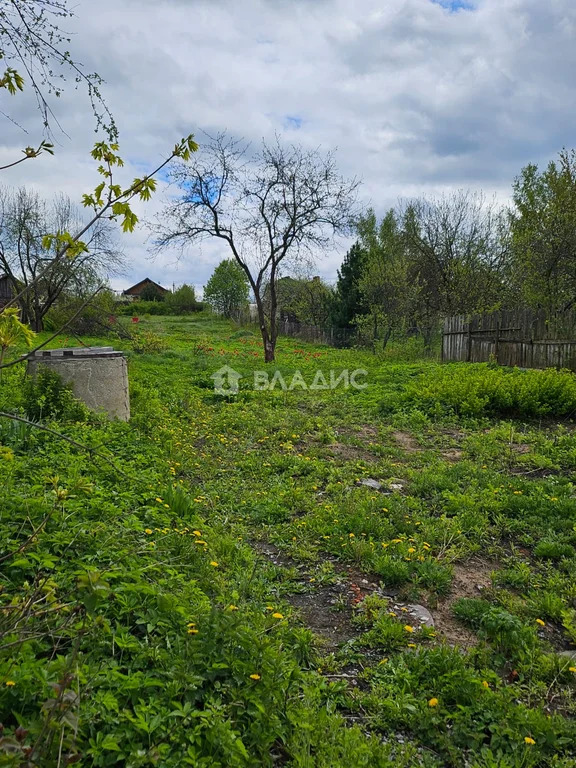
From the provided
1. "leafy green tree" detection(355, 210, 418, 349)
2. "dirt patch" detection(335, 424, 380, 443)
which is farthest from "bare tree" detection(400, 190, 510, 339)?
"dirt patch" detection(335, 424, 380, 443)

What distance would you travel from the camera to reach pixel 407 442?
23.3ft

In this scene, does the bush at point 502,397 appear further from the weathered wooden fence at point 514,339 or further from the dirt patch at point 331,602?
the dirt patch at point 331,602

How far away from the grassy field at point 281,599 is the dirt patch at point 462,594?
0.02 meters

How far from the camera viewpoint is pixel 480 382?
857 centimetres

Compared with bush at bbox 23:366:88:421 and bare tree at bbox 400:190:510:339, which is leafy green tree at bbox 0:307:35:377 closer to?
bush at bbox 23:366:88:421

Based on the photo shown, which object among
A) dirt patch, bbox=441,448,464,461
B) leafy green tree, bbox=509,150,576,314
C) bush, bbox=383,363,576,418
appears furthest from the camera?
leafy green tree, bbox=509,150,576,314

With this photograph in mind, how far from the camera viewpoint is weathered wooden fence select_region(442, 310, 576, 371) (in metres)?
10.6

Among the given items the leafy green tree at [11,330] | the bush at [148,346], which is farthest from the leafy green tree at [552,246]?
the leafy green tree at [11,330]

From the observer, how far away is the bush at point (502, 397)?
799cm

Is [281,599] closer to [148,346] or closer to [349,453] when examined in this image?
[349,453]

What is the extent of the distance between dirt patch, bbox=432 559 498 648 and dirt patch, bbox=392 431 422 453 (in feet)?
9.66

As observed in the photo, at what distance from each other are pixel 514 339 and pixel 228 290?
3406cm

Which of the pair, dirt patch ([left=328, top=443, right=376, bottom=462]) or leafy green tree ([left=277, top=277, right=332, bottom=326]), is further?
leafy green tree ([left=277, top=277, right=332, bottom=326])

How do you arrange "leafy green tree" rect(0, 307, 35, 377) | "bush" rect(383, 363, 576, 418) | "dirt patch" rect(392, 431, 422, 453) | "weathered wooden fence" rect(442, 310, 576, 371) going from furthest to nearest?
"weathered wooden fence" rect(442, 310, 576, 371)
"bush" rect(383, 363, 576, 418)
"dirt patch" rect(392, 431, 422, 453)
"leafy green tree" rect(0, 307, 35, 377)
